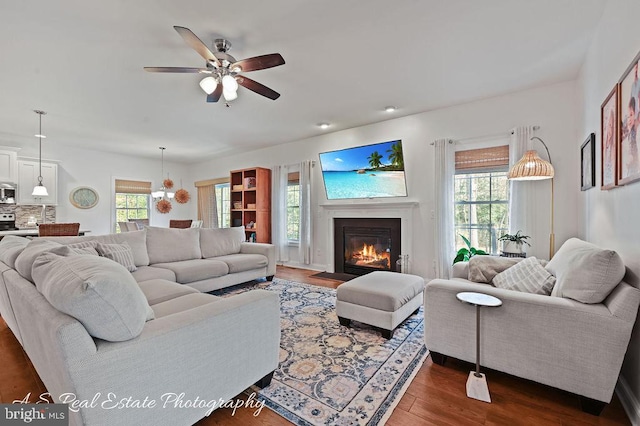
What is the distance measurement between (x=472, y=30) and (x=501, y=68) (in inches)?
35.0

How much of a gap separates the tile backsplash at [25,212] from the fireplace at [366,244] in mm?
5878

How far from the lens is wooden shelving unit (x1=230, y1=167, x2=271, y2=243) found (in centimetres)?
605

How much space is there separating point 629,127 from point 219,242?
14.8 ft

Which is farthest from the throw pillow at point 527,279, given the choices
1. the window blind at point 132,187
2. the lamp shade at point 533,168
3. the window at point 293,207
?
the window blind at point 132,187

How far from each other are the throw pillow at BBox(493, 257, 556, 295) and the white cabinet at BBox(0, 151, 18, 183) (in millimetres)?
7735

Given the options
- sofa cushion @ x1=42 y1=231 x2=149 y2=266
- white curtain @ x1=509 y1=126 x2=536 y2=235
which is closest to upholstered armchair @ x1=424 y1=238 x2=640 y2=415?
white curtain @ x1=509 y1=126 x2=536 y2=235

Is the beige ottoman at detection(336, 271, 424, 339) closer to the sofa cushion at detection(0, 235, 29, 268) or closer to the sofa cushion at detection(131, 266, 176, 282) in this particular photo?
the sofa cushion at detection(131, 266, 176, 282)

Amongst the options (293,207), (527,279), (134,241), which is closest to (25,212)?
(134,241)

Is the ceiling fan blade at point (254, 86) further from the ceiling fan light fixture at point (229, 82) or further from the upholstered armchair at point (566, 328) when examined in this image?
the upholstered armchair at point (566, 328)

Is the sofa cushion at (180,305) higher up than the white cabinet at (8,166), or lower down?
lower down

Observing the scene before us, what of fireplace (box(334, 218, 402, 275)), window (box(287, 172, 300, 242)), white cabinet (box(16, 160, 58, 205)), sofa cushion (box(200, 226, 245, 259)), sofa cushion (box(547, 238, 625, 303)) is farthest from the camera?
window (box(287, 172, 300, 242))

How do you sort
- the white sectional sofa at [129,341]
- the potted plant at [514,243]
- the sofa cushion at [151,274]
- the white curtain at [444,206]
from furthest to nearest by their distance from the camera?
the white curtain at [444,206]
the potted plant at [514,243]
the sofa cushion at [151,274]
the white sectional sofa at [129,341]

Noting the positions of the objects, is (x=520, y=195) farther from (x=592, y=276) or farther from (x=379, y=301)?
(x=379, y=301)

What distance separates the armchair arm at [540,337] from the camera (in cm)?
150
